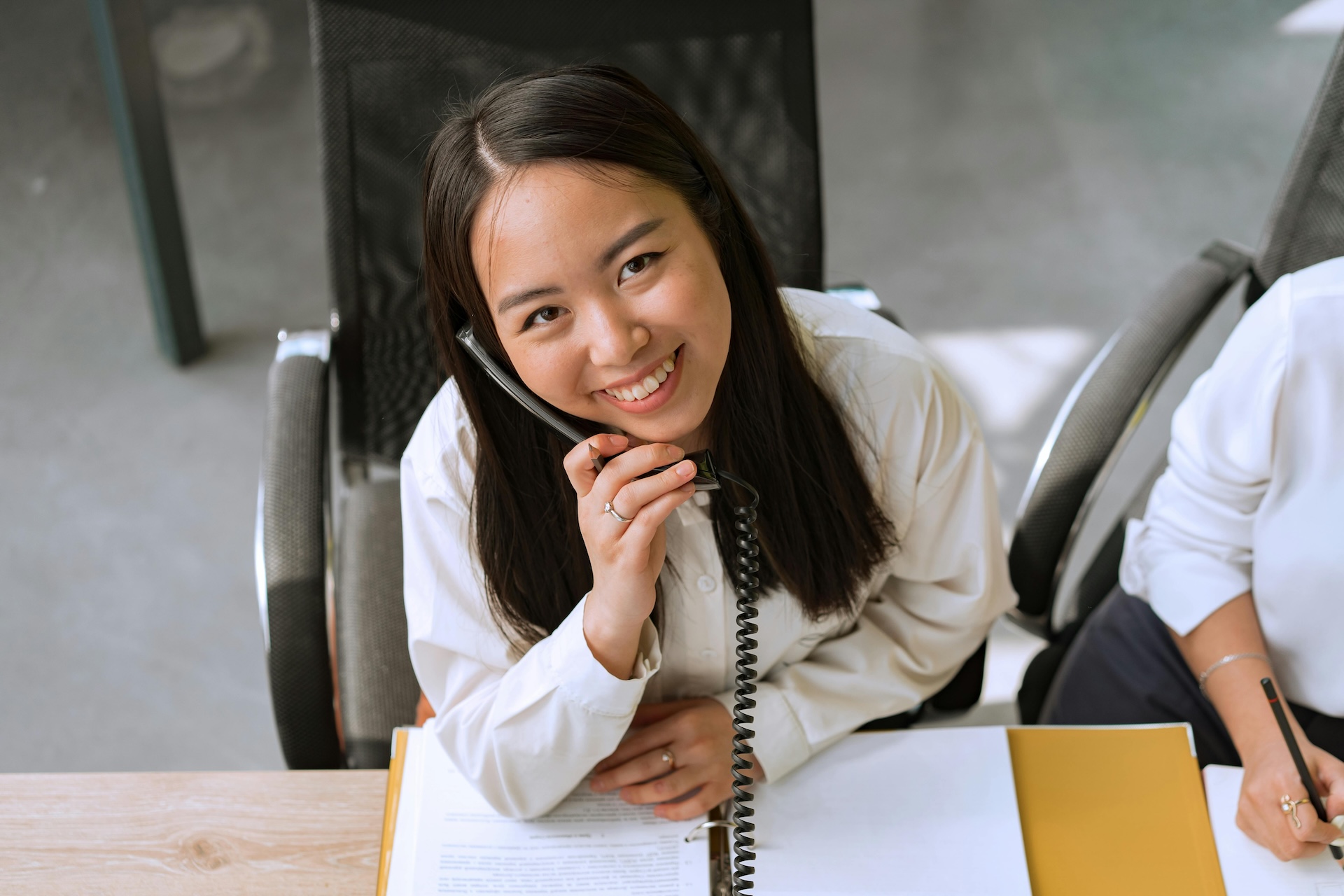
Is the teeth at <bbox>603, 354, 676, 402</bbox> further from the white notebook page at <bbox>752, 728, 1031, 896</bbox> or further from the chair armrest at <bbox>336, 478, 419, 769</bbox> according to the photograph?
the chair armrest at <bbox>336, 478, 419, 769</bbox>

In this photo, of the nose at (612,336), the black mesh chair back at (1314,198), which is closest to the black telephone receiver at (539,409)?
the nose at (612,336)

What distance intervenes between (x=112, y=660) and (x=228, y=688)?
0.75 ft

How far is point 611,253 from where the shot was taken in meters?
0.89

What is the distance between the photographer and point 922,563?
1.23m

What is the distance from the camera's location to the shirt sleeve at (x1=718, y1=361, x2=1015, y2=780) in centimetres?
114

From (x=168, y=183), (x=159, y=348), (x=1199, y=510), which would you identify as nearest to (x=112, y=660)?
(x=159, y=348)

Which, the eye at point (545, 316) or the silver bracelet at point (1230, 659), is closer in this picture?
the eye at point (545, 316)

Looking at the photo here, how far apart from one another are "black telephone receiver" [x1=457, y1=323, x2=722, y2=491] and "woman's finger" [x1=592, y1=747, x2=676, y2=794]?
253 mm

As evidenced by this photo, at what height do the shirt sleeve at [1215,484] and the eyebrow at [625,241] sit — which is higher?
the eyebrow at [625,241]

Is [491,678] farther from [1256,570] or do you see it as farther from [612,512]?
[1256,570]

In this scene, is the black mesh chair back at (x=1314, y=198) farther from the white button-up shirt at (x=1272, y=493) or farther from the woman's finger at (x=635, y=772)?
the woman's finger at (x=635, y=772)

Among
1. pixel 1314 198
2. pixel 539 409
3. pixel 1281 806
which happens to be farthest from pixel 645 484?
pixel 1314 198

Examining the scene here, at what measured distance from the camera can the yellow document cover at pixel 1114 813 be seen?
0.98 metres

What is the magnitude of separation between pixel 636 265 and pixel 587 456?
159 mm
